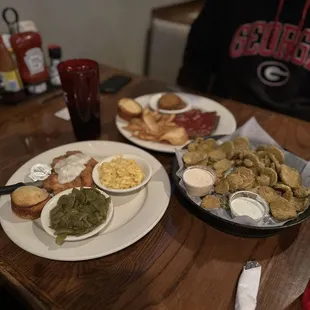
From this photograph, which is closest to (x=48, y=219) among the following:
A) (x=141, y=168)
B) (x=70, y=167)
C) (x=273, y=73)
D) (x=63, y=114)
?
(x=70, y=167)

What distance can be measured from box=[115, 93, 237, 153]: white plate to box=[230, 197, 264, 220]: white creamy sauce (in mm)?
316

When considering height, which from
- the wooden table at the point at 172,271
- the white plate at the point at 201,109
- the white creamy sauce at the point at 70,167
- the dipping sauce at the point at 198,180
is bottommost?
the wooden table at the point at 172,271

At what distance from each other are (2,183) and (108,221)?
39 centimetres

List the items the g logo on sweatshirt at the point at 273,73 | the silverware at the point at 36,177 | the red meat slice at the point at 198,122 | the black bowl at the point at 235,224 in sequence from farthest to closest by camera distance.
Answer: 1. the g logo on sweatshirt at the point at 273,73
2. the red meat slice at the point at 198,122
3. the silverware at the point at 36,177
4. the black bowl at the point at 235,224

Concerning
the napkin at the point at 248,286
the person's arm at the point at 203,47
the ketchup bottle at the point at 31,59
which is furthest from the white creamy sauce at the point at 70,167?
the person's arm at the point at 203,47

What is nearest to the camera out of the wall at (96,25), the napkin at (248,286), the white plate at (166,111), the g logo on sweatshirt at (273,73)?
the napkin at (248,286)

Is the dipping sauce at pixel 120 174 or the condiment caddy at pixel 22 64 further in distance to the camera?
the condiment caddy at pixel 22 64

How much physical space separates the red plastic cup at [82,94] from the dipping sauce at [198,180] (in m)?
0.44

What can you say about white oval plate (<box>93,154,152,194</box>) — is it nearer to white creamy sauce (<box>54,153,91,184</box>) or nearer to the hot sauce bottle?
white creamy sauce (<box>54,153,91,184</box>)

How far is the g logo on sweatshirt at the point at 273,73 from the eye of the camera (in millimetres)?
1611

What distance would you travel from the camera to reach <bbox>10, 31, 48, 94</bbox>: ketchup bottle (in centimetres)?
136

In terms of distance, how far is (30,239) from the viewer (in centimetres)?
77

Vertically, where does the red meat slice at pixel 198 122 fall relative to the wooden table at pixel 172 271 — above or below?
above

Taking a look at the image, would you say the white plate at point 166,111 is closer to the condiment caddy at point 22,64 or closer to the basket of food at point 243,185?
the basket of food at point 243,185
